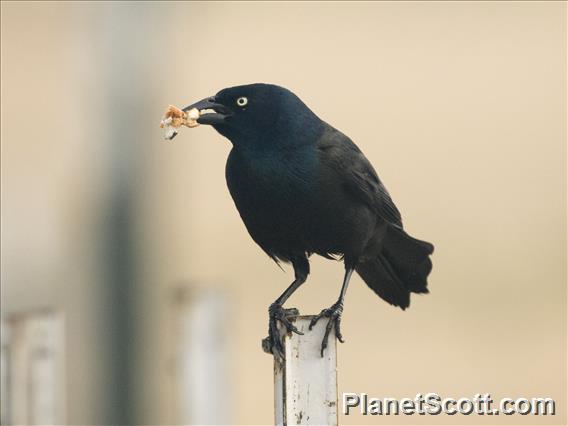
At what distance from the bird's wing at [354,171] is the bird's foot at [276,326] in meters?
0.61

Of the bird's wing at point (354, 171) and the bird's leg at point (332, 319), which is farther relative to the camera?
the bird's wing at point (354, 171)

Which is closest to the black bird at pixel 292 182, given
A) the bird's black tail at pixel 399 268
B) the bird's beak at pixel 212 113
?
the bird's beak at pixel 212 113

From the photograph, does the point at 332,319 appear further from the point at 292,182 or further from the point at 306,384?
the point at 292,182

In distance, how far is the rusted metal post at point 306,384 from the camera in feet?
14.2

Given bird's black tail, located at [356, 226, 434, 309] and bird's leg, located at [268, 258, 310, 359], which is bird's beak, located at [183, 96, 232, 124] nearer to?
bird's leg, located at [268, 258, 310, 359]

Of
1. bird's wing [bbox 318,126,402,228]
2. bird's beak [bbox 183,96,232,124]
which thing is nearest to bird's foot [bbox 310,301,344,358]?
bird's wing [bbox 318,126,402,228]

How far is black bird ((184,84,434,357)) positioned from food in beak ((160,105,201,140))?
6 cm

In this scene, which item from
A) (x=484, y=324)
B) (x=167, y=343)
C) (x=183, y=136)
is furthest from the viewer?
(x=183, y=136)

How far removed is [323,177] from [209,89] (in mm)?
9921

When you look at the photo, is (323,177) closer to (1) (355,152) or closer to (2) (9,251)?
(1) (355,152)

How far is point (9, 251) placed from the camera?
7.84 meters

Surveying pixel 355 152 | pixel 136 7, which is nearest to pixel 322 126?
pixel 355 152

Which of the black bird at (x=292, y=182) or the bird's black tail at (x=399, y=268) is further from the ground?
the black bird at (x=292, y=182)

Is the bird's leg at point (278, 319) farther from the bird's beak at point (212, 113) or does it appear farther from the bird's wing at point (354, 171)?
the bird's beak at point (212, 113)
